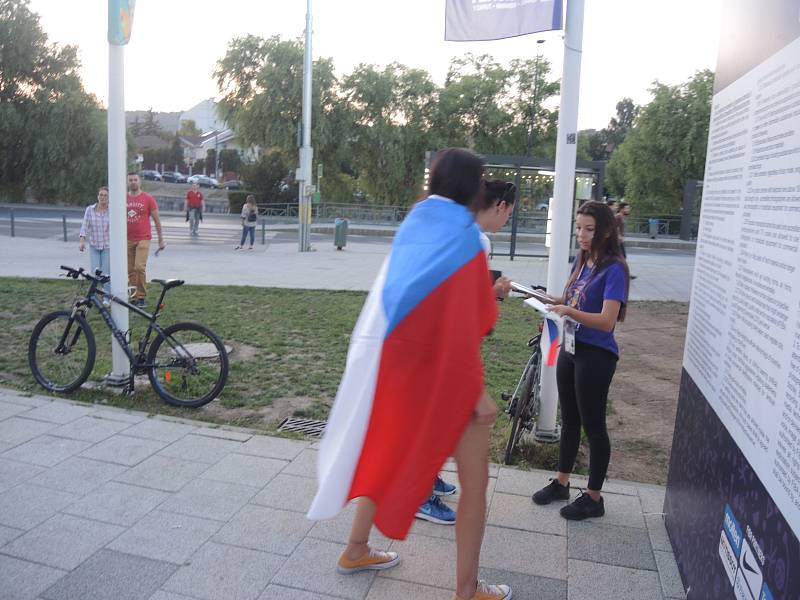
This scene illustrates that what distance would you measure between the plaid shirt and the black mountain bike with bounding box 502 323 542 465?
7.24 m

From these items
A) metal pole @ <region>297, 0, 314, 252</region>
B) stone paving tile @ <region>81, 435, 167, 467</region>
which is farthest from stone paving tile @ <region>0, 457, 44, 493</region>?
metal pole @ <region>297, 0, 314, 252</region>

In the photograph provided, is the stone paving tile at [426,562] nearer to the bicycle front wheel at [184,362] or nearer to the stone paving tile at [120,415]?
the stone paving tile at [120,415]

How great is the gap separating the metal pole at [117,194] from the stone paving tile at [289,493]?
241cm

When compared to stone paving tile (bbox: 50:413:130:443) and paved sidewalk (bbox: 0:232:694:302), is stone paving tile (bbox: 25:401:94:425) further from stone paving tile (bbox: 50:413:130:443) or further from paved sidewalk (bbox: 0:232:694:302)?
paved sidewalk (bbox: 0:232:694:302)

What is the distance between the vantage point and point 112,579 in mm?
3049

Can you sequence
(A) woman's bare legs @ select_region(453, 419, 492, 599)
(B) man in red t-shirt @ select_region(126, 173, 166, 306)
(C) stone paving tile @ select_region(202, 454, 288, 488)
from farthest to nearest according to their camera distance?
(B) man in red t-shirt @ select_region(126, 173, 166, 306), (C) stone paving tile @ select_region(202, 454, 288, 488), (A) woman's bare legs @ select_region(453, 419, 492, 599)

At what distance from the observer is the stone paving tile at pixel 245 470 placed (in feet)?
13.7

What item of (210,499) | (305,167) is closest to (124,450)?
(210,499)

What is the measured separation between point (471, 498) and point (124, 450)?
2.82m

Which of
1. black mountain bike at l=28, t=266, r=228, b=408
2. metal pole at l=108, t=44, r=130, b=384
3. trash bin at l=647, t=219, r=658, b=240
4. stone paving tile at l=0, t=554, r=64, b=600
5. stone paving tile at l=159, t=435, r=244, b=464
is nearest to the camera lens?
stone paving tile at l=0, t=554, r=64, b=600

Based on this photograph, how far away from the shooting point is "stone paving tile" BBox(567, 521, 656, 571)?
3.37 meters

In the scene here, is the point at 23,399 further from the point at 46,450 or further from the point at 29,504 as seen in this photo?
the point at 29,504

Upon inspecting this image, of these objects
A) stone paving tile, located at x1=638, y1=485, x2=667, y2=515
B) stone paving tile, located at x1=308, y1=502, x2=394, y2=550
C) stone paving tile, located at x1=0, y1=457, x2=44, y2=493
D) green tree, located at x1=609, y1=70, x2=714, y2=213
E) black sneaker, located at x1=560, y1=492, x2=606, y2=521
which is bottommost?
stone paving tile, located at x1=308, y1=502, x2=394, y2=550

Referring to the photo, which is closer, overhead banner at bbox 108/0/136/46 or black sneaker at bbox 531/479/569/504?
black sneaker at bbox 531/479/569/504
